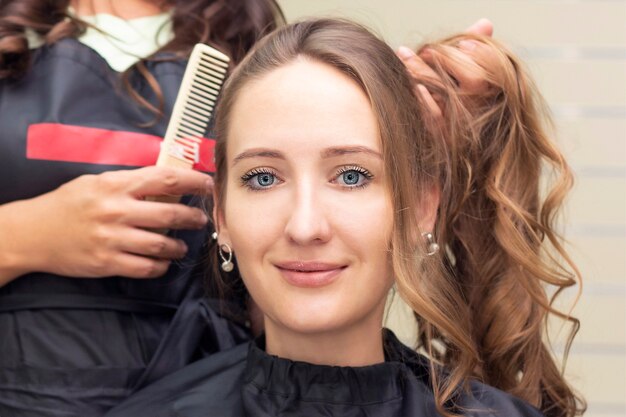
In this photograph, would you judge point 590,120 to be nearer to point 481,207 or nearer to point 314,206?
point 481,207

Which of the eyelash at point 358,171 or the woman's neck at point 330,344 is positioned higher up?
the eyelash at point 358,171

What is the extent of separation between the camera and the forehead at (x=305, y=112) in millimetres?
1545

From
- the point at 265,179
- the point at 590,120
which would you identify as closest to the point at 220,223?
the point at 265,179

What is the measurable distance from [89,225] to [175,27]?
437 mm

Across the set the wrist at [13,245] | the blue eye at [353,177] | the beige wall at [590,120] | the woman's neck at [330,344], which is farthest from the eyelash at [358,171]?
the beige wall at [590,120]

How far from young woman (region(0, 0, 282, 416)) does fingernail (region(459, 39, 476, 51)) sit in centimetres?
48

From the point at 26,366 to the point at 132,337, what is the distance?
0.18m

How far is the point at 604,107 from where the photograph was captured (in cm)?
334

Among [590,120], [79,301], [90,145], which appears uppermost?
[90,145]

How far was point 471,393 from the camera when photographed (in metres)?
1.68

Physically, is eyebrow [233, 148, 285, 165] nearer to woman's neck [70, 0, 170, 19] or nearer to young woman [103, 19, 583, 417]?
young woman [103, 19, 583, 417]

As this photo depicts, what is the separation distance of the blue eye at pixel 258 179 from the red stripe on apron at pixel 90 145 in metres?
0.25

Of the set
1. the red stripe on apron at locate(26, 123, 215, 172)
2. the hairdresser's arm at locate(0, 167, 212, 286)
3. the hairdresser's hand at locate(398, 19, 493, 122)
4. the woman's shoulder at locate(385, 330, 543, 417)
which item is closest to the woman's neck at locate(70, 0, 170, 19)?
the red stripe on apron at locate(26, 123, 215, 172)

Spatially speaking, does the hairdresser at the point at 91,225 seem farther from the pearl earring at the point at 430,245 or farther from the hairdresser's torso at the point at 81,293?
the pearl earring at the point at 430,245
